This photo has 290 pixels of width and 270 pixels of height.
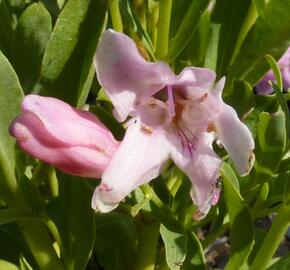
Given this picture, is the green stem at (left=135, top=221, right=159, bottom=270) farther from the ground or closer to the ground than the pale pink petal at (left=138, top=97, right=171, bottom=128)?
closer to the ground

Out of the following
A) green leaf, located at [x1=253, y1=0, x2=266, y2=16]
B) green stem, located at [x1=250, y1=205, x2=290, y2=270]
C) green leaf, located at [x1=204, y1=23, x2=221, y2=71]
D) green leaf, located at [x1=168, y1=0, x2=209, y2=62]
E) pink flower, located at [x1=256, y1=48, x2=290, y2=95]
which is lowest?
green stem, located at [x1=250, y1=205, x2=290, y2=270]

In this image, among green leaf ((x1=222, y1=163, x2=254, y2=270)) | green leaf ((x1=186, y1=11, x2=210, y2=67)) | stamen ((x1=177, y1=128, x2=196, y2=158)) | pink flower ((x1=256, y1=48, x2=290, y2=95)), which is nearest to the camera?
stamen ((x1=177, y1=128, x2=196, y2=158))

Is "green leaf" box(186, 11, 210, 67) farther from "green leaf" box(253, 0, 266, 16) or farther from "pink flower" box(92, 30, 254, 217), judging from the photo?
"pink flower" box(92, 30, 254, 217)

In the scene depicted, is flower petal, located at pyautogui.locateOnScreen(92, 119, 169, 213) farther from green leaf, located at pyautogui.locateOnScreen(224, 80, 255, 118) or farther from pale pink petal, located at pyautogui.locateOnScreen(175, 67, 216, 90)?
green leaf, located at pyautogui.locateOnScreen(224, 80, 255, 118)

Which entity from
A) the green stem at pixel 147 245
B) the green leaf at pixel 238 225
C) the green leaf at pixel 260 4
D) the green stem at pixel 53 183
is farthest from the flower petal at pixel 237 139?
the green stem at pixel 53 183

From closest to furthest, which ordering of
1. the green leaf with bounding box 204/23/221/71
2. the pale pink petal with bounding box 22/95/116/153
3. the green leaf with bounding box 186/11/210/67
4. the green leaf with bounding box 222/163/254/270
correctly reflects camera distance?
the pale pink petal with bounding box 22/95/116/153, the green leaf with bounding box 222/163/254/270, the green leaf with bounding box 186/11/210/67, the green leaf with bounding box 204/23/221/71

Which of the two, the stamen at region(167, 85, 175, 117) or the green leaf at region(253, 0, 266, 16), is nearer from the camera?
the stamen at region(167, 85, 175, 117)

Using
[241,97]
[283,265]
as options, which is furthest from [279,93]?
[283,265]

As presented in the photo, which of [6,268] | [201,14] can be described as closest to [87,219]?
[6,268]

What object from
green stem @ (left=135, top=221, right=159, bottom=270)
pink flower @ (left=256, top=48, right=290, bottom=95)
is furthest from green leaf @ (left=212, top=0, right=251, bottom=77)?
green stem @ (left=135, top=221, right=159, bottom=270)
